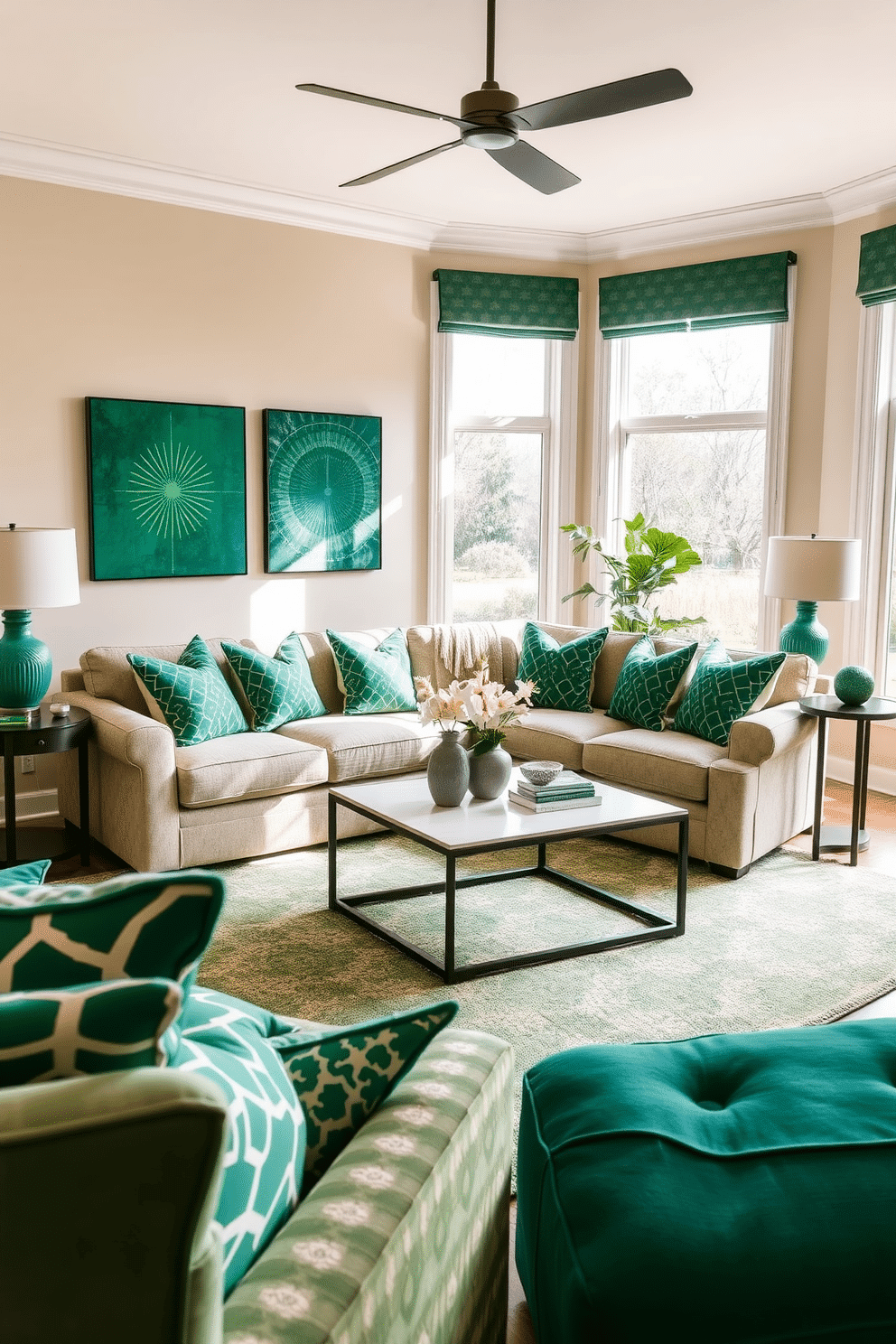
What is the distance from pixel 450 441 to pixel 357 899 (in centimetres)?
318

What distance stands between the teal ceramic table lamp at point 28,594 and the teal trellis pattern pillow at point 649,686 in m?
2.33

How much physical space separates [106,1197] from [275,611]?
4.97 metres

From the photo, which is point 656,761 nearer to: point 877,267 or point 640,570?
point 640,570

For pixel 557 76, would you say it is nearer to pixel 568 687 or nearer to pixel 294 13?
pixel 294 13

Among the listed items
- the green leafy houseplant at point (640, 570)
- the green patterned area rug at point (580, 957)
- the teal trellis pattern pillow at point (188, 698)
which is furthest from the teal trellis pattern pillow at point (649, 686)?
the teal trellis pattern pillow at point (188, 698)

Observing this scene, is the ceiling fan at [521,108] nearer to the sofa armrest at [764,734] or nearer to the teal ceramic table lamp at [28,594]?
the teal ceramic table lamp at [28,594]

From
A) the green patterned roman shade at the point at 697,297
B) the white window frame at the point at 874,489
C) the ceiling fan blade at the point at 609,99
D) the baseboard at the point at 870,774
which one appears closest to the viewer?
the ceiling fan blade at the point at 609,99

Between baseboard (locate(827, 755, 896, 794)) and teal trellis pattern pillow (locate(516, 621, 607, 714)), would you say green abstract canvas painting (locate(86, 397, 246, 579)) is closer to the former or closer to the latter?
teal trellis pattern pillow (locate(516, 621, 607, 714))

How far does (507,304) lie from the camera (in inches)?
242

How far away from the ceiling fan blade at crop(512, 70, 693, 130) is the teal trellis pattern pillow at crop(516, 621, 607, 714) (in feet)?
8.05

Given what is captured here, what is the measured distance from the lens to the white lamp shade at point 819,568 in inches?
174

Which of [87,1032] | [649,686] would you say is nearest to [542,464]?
[649,686]

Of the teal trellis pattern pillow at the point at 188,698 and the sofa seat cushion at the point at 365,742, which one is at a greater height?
the teal trellis pattern pillow at the point at 188,698

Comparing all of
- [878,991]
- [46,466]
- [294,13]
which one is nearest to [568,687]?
[878,991]
